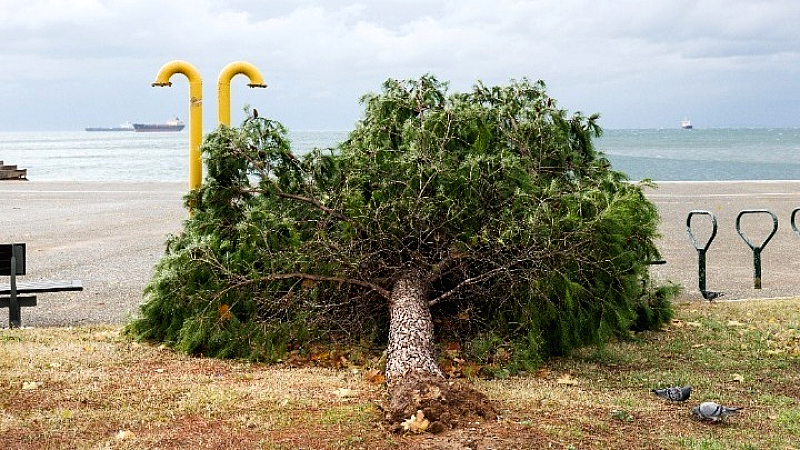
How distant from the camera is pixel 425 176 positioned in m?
7.07


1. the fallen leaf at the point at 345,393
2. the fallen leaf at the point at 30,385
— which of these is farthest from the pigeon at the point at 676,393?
the fallen leaf at the point at 30,385

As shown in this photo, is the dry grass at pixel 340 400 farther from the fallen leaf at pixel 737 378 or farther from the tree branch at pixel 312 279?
the tree branch at pixel 312 279

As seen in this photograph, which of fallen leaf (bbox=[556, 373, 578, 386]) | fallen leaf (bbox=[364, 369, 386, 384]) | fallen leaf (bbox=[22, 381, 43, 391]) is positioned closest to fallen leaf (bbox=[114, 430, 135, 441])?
fallen leaf (bbox=[22, 381, 43, 391])

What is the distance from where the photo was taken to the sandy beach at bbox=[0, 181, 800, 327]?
10.4 meters

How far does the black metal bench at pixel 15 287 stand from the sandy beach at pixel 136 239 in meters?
0.30

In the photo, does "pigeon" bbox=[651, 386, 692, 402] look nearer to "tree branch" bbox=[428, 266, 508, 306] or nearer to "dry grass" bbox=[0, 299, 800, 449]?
"dry grass" bbox=[0, 299, 800, 449]

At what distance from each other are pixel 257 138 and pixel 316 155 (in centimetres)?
47

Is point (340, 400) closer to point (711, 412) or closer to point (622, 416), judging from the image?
point (622, 416)

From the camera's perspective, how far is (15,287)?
855 cm

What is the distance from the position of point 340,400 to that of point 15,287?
13.8 ft

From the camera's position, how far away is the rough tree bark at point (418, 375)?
5125 millimetres

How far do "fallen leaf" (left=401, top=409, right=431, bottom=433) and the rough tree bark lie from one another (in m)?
0.02

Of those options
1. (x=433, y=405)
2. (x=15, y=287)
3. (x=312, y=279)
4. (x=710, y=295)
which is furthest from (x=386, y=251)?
(x=710, y=295)

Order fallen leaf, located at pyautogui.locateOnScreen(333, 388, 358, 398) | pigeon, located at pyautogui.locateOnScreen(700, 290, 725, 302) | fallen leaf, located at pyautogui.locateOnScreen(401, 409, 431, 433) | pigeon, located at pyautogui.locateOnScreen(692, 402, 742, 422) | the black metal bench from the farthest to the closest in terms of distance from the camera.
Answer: pigeon, located at pyautogui.locateOnScreen(700, 290, 725, 302) < the black metal bench < fallen leaf, located at pyautogui.locateOnScreen(333, 388, 358, 398) < pigeon, located at pyautogui.locateOnScreen(692, 402, 742, 422) < fallen leaf, located at pyautogui.locateOnScreen(401, 409, 431, 433)
